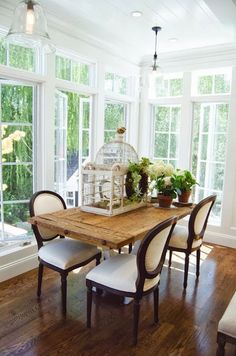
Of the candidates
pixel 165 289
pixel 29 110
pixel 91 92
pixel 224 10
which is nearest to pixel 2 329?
pixel 165 289

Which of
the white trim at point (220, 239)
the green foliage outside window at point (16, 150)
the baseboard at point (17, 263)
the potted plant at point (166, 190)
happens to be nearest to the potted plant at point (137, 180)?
the potted plant at point (166, 190)

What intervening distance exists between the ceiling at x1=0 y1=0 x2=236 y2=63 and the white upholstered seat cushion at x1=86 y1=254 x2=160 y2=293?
85.4 inches

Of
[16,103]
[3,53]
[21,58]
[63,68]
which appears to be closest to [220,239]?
[63,68]

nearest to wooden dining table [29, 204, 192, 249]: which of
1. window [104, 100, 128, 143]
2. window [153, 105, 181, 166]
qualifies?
window [104, 100, 128, 143]

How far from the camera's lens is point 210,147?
14.7 feet

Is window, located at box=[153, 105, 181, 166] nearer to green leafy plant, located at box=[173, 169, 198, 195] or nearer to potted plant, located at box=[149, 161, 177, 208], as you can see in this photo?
green leafy plant, located at box=[173, 169, 198, 195]

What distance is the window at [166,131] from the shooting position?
4746 millimetres

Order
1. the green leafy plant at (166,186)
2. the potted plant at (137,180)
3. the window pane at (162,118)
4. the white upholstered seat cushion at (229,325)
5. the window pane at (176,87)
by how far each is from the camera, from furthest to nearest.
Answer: the window pane at (162,118), the window pane at (176,87), the green leafy plant at (166,186), the potted plant at (137,180), the white upholstered seat cushion at (229,325)

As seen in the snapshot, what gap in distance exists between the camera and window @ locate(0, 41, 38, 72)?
292 centimetres

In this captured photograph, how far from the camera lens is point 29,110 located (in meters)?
3.30

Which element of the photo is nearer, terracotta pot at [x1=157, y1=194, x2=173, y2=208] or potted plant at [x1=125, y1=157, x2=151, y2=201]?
potted plant at [x1=125, y1=157, x2=151, y2=201]

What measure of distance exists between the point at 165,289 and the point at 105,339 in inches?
38.1

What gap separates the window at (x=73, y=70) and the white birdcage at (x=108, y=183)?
1.25 meters

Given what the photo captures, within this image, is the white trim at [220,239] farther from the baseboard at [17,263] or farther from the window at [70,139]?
the baseboard at [17,263]
